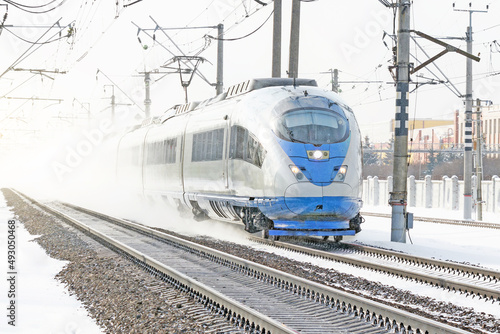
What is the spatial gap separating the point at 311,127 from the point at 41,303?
7160 mm

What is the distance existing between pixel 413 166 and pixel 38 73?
79.0 meters

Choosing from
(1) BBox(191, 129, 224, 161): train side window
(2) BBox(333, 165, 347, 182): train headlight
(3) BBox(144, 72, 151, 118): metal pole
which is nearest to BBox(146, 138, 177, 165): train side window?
(1) BBox(191, 129, 224, 161): train side window

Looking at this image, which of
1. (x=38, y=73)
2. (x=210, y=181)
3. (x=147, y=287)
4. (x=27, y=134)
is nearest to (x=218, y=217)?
→ (x=210, y=181)

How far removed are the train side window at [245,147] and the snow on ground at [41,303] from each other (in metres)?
4.35

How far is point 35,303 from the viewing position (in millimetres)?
8953

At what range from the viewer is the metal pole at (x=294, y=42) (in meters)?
24.0

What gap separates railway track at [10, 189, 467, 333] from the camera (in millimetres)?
7129

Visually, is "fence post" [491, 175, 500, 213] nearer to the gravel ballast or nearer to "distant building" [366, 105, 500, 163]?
the gravel ballast

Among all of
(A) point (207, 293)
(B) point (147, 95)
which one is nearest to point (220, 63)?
(B) point (147, 95)

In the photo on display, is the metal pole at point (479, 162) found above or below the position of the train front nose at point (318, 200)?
above

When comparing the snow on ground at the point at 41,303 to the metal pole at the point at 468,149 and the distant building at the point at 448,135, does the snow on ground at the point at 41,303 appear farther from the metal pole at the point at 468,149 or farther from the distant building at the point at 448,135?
the distant building at the point at 448,135

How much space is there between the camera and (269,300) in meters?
8.73

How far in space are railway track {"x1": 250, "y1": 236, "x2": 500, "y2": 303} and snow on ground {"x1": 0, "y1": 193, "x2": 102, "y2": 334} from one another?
191 inches

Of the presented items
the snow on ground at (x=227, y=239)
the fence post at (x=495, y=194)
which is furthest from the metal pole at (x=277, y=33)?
the fence post at (x=495, y=194)
